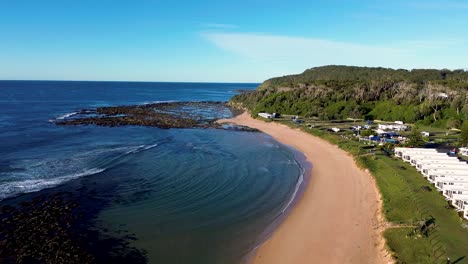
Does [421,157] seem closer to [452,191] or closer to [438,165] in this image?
[438,165]

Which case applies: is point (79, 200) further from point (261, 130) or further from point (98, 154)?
point (261, 130)

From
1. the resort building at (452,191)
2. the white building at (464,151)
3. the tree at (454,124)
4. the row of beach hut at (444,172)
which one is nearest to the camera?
the row of beach hut at (444,172)

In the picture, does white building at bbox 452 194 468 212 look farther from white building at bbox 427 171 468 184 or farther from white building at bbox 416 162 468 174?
white building at bbox 416 162 468 174

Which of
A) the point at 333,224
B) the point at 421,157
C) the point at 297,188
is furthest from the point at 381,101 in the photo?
the point at 333,224

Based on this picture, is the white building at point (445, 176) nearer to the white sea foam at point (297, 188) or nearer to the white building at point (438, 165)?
the white building at point (438, 165)

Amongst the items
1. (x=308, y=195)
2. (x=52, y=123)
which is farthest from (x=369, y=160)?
(x=52, y=123)

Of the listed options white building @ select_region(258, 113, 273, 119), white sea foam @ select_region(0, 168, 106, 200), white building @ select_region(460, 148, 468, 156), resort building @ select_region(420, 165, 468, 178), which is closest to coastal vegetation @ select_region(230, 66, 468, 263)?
resort building @ select_region(420, 165, 468, 178)

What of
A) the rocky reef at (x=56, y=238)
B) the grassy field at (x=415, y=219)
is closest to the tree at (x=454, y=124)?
the grassy field at (x=415, y=219)
